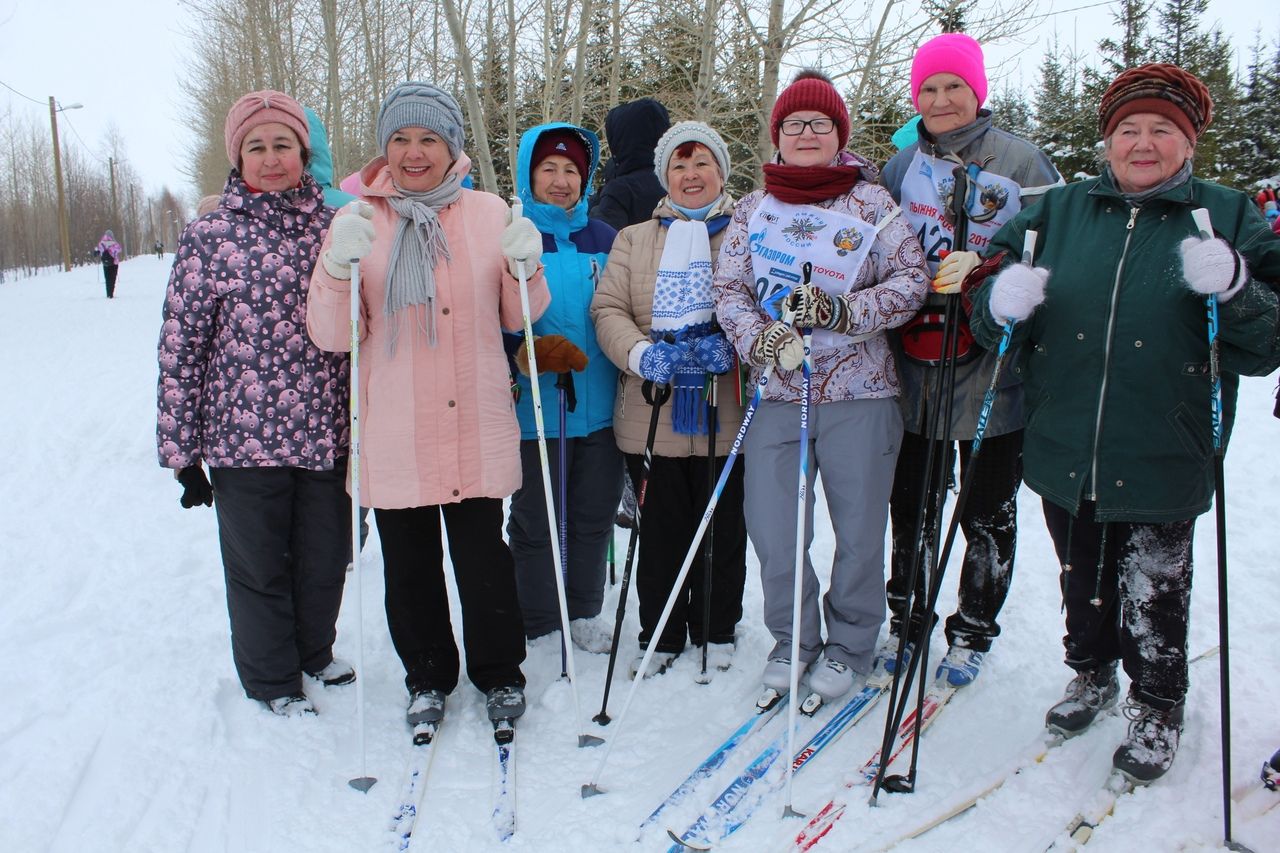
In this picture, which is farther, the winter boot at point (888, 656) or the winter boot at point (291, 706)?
the winter boot at point (888, 656)

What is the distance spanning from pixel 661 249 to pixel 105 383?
29.3 ft

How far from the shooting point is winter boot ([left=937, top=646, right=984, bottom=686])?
10.0 feet

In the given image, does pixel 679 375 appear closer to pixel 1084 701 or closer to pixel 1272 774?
pixel 1084 701

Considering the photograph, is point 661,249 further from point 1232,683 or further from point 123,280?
point 123,280

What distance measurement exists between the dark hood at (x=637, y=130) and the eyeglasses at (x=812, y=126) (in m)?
1.91

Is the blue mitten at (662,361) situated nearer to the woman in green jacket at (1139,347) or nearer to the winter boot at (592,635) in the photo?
the woman in green jacket at (1139,347)

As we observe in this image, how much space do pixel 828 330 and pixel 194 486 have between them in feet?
7.31

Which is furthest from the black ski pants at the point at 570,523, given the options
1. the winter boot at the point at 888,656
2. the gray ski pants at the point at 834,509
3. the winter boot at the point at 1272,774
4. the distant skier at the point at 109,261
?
the distant skier at the point at 109,261

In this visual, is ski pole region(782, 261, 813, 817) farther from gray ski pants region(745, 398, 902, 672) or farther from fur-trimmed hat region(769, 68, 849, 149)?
fur-trimmed hat region(769, 68, 849, 149)

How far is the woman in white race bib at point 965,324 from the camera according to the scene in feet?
9.16

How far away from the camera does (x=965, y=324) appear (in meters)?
Answer: 2.84

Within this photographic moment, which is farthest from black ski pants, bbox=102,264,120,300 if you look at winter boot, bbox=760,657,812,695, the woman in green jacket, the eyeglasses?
the woman in green jacket

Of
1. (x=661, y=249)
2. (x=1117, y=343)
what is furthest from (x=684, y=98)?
(x=1117, y=343)

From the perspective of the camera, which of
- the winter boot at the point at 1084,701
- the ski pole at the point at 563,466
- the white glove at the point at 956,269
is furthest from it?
the ski pole at the point at 563,466
